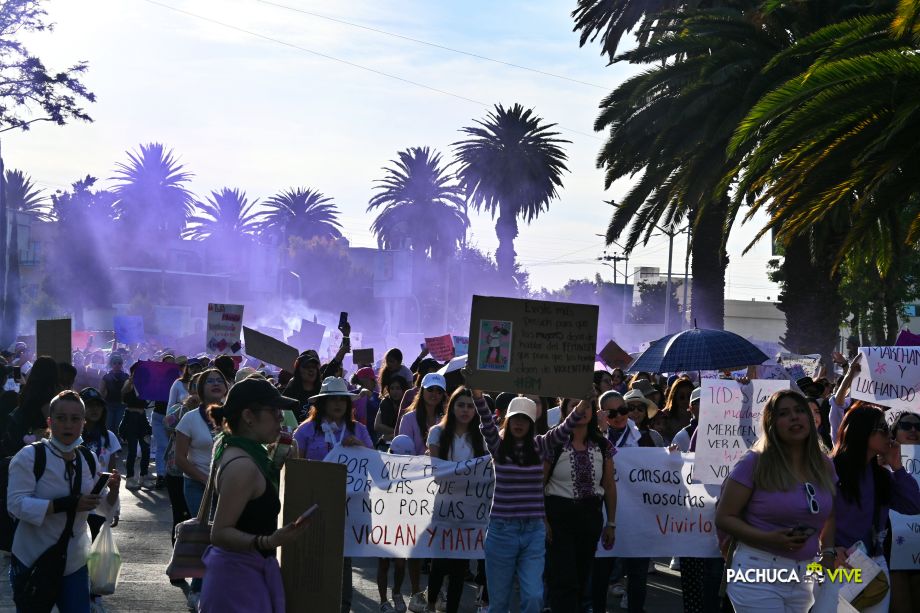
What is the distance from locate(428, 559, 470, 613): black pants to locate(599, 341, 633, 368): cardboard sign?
12.8m

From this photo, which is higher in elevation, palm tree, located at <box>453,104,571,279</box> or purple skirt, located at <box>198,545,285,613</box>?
palm tree, located at <box>453,104,571,279</box>

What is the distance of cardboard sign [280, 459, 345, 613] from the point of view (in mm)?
5352

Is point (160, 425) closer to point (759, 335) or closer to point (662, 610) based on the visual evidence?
point (662, 610)

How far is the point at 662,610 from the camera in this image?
9.78m

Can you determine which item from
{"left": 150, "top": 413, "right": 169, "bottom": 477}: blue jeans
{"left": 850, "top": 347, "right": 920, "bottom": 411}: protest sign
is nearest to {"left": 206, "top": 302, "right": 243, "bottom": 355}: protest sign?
{"left": 150, "top": 413, "right": 169, "bottom": 477}: blue jeans

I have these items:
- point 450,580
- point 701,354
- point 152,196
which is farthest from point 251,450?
point 152,196

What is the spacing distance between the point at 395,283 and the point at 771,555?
63.4m

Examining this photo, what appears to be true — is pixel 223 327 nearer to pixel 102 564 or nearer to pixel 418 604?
pixel 418 604

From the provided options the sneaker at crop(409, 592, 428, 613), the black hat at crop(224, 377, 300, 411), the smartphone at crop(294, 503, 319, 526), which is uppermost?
the black hat at crop(224, 377, 300, 411)

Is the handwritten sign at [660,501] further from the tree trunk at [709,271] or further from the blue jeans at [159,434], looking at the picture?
the tree trunk at [709,271]

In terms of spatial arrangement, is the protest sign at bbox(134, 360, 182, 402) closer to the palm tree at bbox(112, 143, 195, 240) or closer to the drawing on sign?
the drawing on sign

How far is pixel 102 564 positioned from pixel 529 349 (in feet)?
9.45

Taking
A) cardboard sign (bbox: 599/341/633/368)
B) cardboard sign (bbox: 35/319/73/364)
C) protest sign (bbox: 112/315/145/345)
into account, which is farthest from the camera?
protest sign (bbox: 112/315/145/345)

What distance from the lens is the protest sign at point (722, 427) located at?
367 inches
